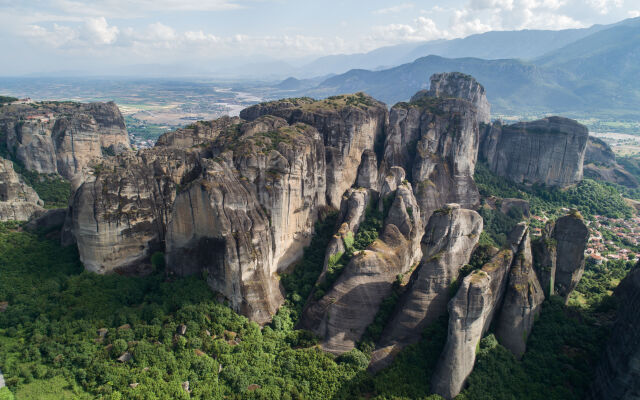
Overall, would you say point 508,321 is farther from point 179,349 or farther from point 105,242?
point 105,242

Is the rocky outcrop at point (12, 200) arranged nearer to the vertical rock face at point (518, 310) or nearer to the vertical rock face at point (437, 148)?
the vertical rock face at point (437, 148)

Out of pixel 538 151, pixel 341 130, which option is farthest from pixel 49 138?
pixel 538 151

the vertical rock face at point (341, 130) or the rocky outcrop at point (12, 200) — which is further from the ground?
the vertical rock face at point (341, 130)

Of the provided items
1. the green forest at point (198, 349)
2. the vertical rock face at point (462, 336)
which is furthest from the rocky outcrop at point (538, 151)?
the vertical rock face at point (462, 336)

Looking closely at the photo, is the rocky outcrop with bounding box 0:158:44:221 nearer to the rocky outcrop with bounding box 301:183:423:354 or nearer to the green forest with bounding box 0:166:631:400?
the green forest with bounding box 0:166:631:400

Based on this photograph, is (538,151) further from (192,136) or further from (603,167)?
(192,136)

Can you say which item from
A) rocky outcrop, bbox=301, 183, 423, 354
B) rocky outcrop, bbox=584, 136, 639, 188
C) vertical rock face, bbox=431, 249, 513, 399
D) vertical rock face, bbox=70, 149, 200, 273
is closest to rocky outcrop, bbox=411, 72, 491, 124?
rocky outcrop, bbox=584, 136, 639, 188

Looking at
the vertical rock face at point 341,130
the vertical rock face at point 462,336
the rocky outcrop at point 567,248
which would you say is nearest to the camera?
the vertical rock face at point 462,336
